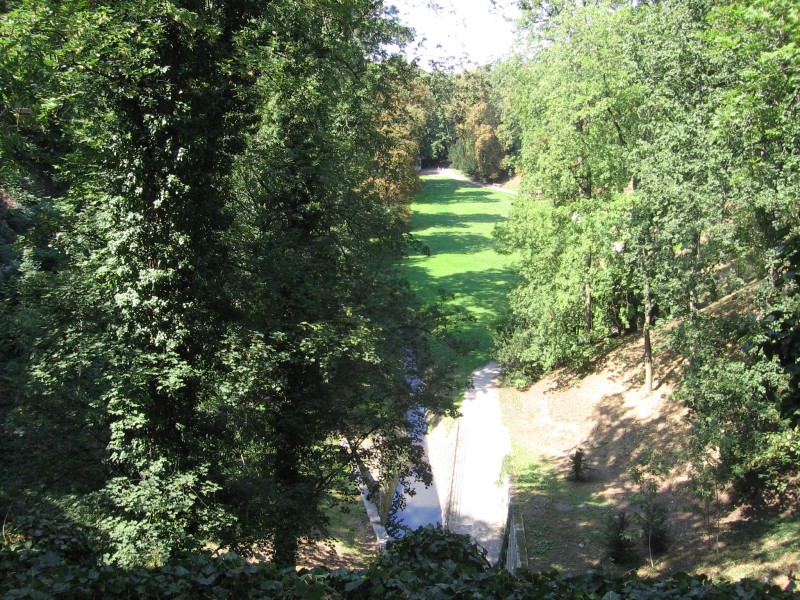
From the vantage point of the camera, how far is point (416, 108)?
38.4m

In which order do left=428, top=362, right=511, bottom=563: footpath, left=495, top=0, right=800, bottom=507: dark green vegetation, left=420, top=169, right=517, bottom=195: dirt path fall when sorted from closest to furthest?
1. left=495, top=0, right=800, bottom=507: dark green vegetation
2. left=428, top=362, right=511, bottom=563: footpath
3. left=420, top=169, right=517, bottom=195: dirt path

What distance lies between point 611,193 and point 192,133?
13.4 metres

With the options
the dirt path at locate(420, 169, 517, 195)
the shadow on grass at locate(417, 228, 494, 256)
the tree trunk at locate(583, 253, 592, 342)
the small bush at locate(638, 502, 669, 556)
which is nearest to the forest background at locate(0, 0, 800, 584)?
the small bush at locate(638, 502, 669, 556)

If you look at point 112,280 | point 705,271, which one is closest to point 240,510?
point 112,280

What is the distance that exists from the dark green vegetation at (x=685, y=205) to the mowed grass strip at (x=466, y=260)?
3.71 meters

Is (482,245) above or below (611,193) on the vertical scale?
below

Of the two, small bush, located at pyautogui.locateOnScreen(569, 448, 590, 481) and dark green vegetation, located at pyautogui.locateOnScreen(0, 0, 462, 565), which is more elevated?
dark green vegetation, located at pyautogui.locateOnScreen(0, 0, 462, 565)

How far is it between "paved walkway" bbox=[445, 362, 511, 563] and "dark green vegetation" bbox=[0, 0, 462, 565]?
176 inches

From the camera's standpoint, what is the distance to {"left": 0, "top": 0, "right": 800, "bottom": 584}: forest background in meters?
7.94

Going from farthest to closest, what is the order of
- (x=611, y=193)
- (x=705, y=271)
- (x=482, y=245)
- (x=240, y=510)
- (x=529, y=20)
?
1. (x=482, y=245)
2. (x=529, y=20)
3. (x=611, y=193)
4. (x=705, y=271)
5. (x=240, y=510)

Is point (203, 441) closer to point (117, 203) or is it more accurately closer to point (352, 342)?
point (352, 342)

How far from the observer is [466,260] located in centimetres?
3919

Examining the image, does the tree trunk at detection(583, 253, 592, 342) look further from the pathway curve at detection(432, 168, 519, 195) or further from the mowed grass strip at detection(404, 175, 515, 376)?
the pathway curve at detection(432, 168, 519, 195)

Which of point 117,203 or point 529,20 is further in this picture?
point 529,20
